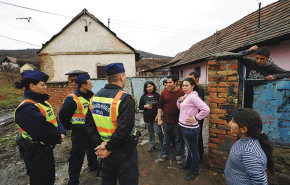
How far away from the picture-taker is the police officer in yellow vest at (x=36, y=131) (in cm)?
178

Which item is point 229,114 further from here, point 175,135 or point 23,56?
point 23,56

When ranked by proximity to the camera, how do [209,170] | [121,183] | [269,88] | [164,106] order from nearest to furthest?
1. [121,183]
2. [269,88]
3. [209,170]
4. [164,106]

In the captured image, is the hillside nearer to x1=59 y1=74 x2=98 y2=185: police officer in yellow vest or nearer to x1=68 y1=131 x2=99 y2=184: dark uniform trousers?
x1=59 y1=74 x2=98 y2=185: police officer in yellow vest

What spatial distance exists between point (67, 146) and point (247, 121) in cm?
435

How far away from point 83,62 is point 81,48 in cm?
112

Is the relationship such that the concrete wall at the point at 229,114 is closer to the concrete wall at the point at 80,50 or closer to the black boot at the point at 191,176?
the black boot at the point at 191,176

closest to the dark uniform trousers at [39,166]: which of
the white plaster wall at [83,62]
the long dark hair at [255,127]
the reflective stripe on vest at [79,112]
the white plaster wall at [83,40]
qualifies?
the reflective stripe on vest at [79,112]

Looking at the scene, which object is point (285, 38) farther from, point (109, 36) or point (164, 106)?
point (109, 36)

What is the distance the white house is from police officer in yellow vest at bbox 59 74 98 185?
31.9 ft

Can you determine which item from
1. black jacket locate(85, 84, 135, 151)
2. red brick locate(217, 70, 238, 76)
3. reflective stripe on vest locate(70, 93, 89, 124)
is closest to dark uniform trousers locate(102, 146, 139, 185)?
black jacket locate(85, 84, 135, 151)

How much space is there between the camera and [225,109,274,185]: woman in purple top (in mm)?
1197

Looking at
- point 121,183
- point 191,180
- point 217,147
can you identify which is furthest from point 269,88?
point 121,183

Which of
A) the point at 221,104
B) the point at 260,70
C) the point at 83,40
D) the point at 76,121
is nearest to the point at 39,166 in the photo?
the point at 76,121

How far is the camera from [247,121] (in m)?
1.29
